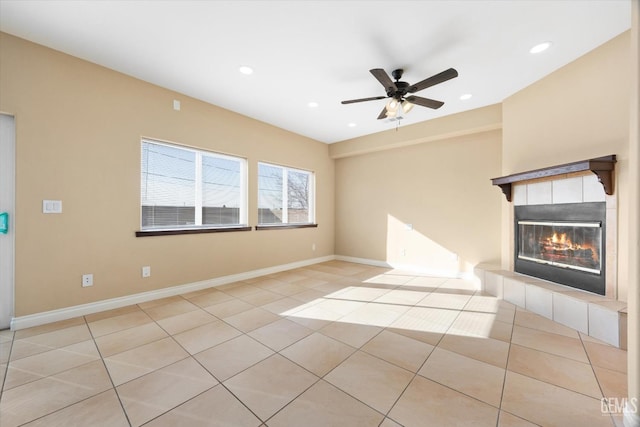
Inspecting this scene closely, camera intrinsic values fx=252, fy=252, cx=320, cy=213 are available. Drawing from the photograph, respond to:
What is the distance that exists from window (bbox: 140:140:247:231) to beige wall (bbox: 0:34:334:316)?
0.16 meters

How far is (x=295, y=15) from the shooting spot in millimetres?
2104

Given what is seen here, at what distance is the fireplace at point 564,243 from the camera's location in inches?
101

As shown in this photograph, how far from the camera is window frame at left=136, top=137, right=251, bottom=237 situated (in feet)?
10.6

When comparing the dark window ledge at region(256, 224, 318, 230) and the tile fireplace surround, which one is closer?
the tile fireplace surround

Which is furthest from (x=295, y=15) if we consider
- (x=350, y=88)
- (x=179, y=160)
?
(x=179, y=160)

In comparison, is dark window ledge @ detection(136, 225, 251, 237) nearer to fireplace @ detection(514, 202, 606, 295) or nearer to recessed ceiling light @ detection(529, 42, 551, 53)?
fireplace @ detection(514, 202, 606, 295)

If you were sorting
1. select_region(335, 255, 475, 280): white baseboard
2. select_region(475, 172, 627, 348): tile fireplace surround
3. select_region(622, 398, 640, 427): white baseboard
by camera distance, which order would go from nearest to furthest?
select_region(622, 398, 640, 427): white baseboard, select_region(475, 172, 627, 348): tile fireplace surround, select_region(335, 255, 475, 280): white baseboard

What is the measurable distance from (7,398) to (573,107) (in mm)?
5352

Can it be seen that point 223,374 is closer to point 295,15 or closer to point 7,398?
point 7,398

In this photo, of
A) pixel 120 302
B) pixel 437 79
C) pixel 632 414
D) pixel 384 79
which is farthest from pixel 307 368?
pixel 437 79

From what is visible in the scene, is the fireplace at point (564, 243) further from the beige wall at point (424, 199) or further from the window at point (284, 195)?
the window at point (284, 195)

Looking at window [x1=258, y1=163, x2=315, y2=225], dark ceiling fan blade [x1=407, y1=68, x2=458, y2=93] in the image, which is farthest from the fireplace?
window [x1=258, y1=163, x2=315, y2=225]

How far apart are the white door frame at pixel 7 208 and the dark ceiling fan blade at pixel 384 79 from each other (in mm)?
3483

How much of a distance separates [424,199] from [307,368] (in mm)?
3839
